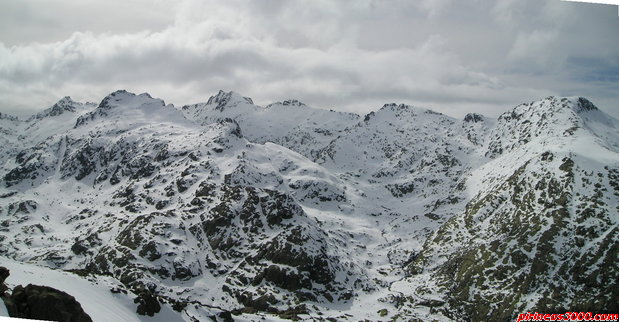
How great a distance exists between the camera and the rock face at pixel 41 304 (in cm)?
1872

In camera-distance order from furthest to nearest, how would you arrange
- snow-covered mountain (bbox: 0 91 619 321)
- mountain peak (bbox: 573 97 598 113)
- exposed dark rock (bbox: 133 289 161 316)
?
mountain peak (bbox: 573 97 598 113), snow-covered mountain (bbox: 0 91 619 321), exposed dark rock (bbox: 133 289 161 316)

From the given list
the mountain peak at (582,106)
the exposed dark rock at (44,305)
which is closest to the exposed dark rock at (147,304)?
the exposed dark rock at (44,305)

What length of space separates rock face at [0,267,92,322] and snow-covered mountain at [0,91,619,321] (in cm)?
1826

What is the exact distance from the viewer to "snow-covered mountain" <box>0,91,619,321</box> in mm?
80750

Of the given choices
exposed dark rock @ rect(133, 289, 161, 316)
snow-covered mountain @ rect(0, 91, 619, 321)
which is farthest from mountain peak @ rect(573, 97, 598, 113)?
exposed dark rock @ rect(133, 289, 161, 316)

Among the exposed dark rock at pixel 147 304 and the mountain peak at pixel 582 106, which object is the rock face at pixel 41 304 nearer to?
the exposed dark rock at pixel 147 304

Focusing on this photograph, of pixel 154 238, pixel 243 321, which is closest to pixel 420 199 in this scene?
pixel 154 238

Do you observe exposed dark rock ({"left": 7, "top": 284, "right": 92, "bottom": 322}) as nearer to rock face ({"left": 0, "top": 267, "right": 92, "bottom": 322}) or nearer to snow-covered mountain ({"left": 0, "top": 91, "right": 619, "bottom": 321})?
rock face ({"left": 0, "top": 267, "right": 92, "bottom": 322})

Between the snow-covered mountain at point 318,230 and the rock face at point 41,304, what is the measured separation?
59.9 feet

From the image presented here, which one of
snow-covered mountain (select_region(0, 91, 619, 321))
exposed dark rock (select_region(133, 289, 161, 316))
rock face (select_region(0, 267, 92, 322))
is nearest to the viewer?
rock face (select_region(0, 267, 92, 322))

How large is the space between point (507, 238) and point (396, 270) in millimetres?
31612

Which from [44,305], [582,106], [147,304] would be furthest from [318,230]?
[582,106]

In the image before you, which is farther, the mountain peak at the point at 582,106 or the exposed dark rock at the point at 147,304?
the mountain peak at the point at 582,106

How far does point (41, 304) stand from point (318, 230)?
90783 mm
